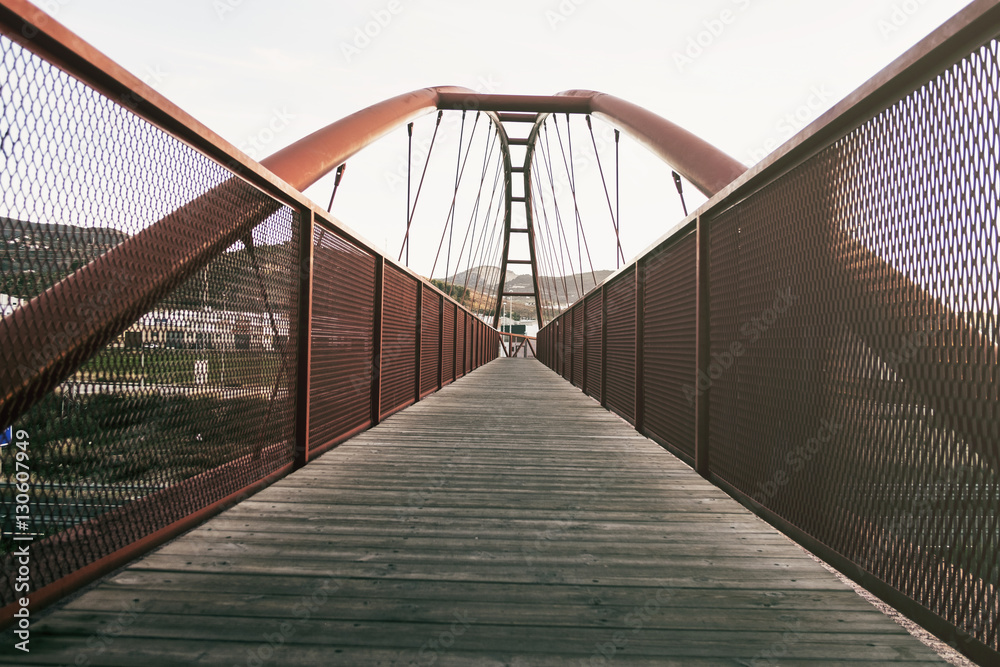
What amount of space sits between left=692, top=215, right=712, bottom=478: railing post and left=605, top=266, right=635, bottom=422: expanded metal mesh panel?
1995 millimetres

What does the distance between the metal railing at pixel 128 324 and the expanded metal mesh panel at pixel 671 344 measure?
2569 millimetres

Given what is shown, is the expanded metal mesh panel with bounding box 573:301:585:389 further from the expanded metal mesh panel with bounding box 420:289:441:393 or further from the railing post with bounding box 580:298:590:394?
the expanded metal mesh panel with bounding box 420:289:441:393

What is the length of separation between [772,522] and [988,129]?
5.89 feet

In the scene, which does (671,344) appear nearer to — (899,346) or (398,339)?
(899,346)

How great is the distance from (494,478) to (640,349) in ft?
7.63

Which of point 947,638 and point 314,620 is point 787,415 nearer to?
point 947,638

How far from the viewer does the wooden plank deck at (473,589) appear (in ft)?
4.71

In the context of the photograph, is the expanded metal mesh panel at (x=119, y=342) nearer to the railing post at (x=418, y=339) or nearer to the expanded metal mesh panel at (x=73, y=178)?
the expanded metal mesh panel at (x=73, y=178)

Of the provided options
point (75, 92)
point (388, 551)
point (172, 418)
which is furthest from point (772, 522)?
point (75, 92)

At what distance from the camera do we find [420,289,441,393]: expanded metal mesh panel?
7.86m

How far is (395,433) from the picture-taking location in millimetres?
4805

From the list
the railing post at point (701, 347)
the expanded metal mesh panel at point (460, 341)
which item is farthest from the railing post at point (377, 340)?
the expanded metal mesh panel at point (460, 341)

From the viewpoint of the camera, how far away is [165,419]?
204cm

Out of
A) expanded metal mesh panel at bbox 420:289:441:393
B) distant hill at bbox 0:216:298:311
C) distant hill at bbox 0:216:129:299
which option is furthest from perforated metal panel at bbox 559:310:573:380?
distant hill at bbox 0:216:129:299
